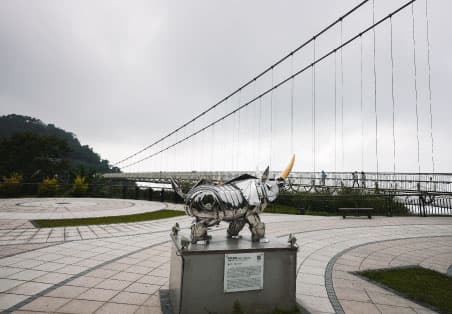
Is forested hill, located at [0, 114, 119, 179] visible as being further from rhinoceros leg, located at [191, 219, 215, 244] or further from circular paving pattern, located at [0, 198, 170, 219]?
rhinoceros leg, located at [191, 219, 215, 244]

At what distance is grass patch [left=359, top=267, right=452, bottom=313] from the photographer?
4098mm

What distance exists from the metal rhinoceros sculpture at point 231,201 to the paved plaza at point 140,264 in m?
1.17

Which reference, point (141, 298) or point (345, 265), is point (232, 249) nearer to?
point (141, 298)

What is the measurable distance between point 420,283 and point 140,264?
4.79 m

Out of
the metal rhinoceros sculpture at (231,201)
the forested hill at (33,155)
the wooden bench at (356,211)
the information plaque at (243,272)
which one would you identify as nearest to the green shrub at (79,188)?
the forested hill at (33,155)

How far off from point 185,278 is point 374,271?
3.96 meters

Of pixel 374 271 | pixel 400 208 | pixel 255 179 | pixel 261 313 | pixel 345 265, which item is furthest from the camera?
pixel 400 208

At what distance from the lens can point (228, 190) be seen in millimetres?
3486

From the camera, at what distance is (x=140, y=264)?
18.1ft

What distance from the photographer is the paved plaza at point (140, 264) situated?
3771 mm

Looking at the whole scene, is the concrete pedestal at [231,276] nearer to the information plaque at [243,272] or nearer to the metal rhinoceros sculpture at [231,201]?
the information plaque at [243,272]

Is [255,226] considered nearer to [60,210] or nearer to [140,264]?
[140,264]

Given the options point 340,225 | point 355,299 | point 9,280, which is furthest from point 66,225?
point 340,225

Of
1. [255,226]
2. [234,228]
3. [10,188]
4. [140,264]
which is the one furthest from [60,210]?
[255,226]
